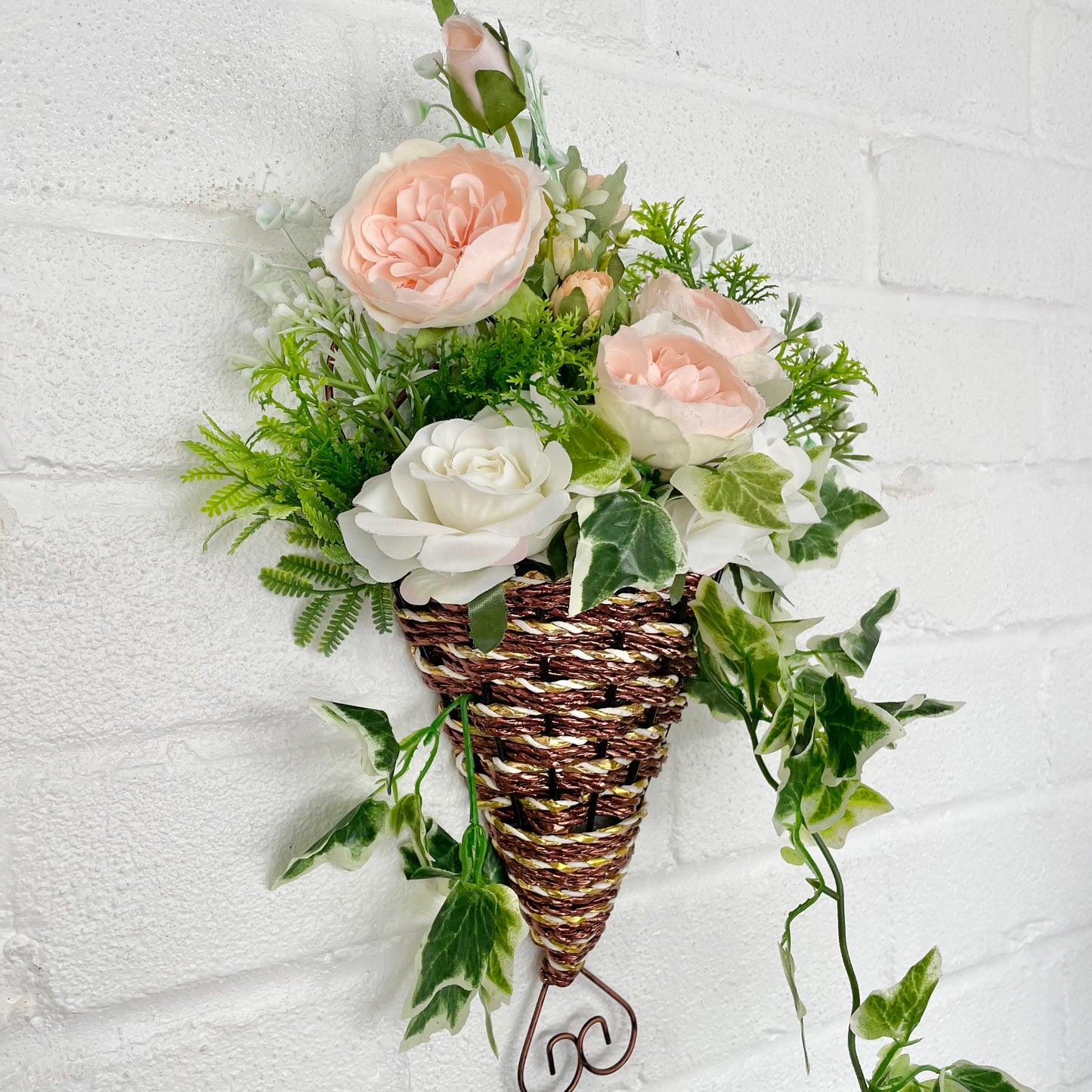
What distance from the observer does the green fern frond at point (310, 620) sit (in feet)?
1.79

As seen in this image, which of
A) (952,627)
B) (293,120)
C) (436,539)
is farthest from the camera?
(952,627)

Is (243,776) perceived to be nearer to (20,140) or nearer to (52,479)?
(52,479)

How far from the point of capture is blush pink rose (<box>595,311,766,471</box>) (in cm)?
45

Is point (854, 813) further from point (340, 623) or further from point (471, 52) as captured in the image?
point (471, 52)

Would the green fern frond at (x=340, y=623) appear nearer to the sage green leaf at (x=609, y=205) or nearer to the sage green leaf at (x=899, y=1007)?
the sage green leaf at (x=609, y=205)

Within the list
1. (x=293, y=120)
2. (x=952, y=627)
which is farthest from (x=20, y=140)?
(x=952, y=627)

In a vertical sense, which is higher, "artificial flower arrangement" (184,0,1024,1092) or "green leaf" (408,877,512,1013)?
"artificial flower arrangement" (184,0,1024,1092)

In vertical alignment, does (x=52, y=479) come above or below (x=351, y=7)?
below

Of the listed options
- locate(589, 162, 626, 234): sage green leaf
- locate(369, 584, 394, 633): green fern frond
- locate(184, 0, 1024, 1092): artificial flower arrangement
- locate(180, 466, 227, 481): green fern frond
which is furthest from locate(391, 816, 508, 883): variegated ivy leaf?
locate(589, 162, 626, 234): sage green leaf

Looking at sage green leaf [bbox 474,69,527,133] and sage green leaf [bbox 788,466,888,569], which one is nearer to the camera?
sage green leaf [bbox 474,69,527,133]

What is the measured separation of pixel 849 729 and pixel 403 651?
24cm

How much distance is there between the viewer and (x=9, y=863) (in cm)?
50

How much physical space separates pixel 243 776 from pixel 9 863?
0.37 ft

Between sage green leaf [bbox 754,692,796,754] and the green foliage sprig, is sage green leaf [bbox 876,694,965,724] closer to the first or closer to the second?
sage green leaf [bbox 754,692,796,754]
